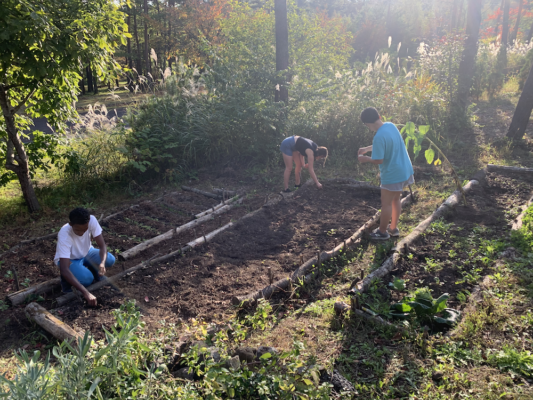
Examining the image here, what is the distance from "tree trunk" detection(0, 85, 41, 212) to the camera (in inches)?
229

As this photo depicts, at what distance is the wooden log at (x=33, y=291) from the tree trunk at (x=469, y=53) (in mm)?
10332

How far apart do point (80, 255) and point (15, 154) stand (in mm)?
3434

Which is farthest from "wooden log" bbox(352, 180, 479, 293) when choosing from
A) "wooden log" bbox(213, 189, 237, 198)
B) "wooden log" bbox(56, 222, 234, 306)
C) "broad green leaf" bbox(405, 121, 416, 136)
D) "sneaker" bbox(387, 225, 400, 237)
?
"wooden log" bbox(213, 189, 237, 198)

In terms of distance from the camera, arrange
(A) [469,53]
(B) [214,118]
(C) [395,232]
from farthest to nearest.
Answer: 1. (A) [469,53]
2. (B) [214,118]
3. (C) [395,232]

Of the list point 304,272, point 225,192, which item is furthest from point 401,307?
point 225,192

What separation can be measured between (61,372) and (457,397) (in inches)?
101

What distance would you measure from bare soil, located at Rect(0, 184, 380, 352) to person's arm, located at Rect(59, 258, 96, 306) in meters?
0.12

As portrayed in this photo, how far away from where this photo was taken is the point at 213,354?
280cm

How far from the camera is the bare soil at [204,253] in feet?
12.6

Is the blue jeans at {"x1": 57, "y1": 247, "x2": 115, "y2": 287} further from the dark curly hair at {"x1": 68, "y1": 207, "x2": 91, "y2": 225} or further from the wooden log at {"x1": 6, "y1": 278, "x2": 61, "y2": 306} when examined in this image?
the dark curly hair at {"x1": 68, "y1": 207, "x2": 91, "y2": 225}

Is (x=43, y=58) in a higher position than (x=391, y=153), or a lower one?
higher

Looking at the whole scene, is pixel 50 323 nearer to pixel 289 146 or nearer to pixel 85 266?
pixel 85 266

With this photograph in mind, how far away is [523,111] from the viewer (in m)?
8.48

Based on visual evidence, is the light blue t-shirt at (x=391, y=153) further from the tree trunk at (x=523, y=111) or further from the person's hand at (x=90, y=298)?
the tree trunk at (x=523, y=111)
